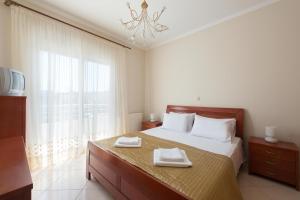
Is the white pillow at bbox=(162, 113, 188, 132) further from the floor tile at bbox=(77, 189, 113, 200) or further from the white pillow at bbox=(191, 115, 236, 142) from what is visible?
the floor tile at bbox=(77, 189, 113, 200)

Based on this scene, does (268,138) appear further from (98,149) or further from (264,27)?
(98,149)

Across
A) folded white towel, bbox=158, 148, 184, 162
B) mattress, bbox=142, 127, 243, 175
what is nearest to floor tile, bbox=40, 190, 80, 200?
folded white towel, bbox=158, 148, 184, 162

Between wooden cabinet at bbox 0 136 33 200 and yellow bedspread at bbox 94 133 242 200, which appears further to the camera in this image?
yellow bedspread at bbox 94 133 242 200

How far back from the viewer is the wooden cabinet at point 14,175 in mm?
678

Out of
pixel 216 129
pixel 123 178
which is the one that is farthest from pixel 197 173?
pixel 216 129

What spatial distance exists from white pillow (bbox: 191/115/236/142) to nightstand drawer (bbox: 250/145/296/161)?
372mm

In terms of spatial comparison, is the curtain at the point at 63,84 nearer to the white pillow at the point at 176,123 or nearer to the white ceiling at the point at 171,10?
the white ceiling at the point at 171,10

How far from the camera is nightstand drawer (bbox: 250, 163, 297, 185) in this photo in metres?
2.00

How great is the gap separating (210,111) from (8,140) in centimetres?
313

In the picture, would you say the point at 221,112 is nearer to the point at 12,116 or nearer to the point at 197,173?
the point at 197,173

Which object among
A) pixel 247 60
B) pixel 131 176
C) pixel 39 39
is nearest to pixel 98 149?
pixel 131 176

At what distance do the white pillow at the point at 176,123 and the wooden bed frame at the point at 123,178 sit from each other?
101cm

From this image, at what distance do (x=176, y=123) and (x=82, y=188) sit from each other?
1.99 metres

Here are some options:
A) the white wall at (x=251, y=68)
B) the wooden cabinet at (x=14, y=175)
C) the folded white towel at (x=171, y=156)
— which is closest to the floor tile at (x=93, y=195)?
the folded white towel at (x=171, y=156)
